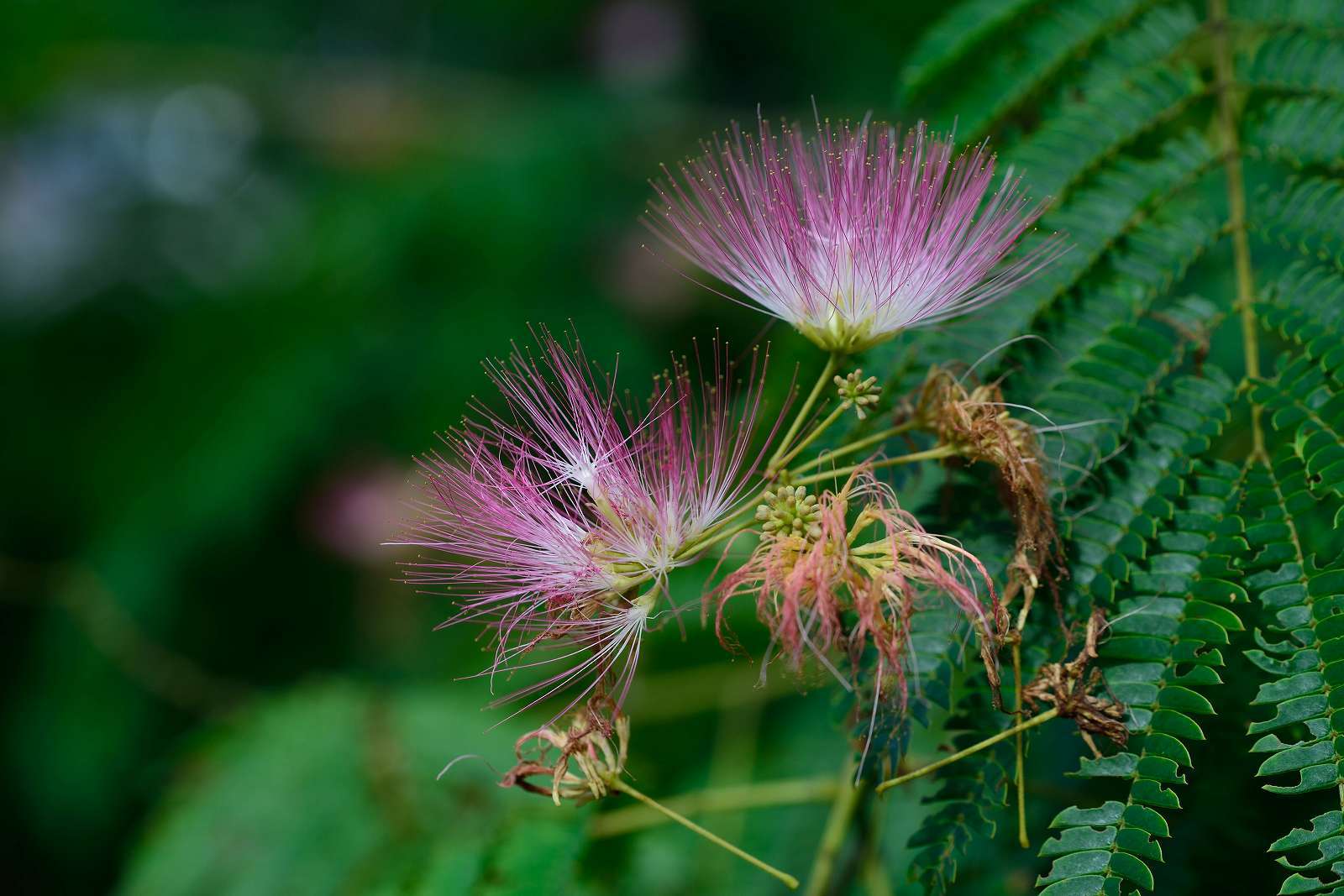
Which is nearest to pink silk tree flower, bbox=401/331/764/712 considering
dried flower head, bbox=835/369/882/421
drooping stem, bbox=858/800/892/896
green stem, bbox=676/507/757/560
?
green stem, bbox=676/507/757/560

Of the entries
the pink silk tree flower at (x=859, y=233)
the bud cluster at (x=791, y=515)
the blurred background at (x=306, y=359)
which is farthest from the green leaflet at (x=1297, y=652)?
the blurred background at (x=306, y=359)

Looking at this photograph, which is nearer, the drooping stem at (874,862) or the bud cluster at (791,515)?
the bud cluster at (791,515)

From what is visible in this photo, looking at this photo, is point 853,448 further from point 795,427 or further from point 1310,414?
point 1310,414

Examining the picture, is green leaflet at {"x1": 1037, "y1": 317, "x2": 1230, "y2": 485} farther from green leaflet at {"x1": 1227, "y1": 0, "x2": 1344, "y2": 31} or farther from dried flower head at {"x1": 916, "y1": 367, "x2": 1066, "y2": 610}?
green leaflet at {"x1": 1227, "y1": 0, "x2": 1344, "y2": 31}

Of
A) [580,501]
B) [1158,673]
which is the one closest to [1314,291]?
[1158,673]

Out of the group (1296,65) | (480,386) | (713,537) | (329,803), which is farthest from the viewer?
(480,386)

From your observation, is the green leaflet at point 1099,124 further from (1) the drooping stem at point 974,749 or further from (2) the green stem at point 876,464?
(1) the drooping stem at point 974,749
